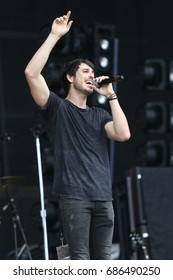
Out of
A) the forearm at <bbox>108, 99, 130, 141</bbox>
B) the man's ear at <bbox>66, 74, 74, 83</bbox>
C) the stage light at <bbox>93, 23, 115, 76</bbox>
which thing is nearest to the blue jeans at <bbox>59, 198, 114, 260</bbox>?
the forearm at <bbox>108, 99, 130, 141</bbox>

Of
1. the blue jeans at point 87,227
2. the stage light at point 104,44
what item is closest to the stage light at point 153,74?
the stage light at point 104,44

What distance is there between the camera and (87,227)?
4191mm

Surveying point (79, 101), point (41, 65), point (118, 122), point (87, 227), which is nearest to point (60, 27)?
point (41, 65)

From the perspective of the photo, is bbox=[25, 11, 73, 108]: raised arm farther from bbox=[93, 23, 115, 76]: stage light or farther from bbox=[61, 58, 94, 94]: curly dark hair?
bbox=[93, 23, 115, 76]: stage light

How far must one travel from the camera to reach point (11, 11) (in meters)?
9.09

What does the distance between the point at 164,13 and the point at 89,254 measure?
19.1 ft

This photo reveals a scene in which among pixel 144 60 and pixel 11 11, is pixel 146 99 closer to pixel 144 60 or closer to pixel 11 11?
pixel 144 60

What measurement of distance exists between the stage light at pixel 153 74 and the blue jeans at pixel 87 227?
174 inches

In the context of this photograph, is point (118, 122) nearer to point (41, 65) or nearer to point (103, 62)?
point (41, 65)

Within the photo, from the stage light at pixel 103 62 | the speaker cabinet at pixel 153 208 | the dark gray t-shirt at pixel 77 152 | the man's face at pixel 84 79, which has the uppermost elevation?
the stage light at pixel 103 62

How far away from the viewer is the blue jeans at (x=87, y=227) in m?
4.15

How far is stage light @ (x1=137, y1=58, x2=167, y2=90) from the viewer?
28.0 ft

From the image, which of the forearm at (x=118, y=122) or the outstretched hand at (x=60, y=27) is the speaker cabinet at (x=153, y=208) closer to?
the forearm at (x=118, y=122)
